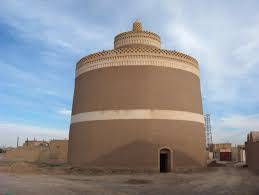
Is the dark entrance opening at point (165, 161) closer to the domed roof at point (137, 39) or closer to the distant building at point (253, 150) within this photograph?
the distant building at point (253, 150)

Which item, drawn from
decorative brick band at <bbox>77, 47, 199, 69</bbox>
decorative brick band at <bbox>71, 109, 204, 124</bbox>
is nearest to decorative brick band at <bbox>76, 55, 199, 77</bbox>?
decorative brick band at <bbox>77, 47, 199, 69</bbox>

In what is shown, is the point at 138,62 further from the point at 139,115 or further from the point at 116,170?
the point at 116,170

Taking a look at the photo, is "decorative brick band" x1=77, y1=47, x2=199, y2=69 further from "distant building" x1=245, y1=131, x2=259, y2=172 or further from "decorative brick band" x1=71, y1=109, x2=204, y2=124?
"distant building" x1=245, y1=131, x2=259, y2=172

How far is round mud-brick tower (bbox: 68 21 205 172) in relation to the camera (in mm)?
25781

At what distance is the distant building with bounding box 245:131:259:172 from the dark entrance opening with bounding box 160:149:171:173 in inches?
273

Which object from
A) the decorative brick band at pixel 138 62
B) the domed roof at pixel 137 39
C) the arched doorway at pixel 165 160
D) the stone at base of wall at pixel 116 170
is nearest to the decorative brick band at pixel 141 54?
the decorative brick band at pixel 138 62

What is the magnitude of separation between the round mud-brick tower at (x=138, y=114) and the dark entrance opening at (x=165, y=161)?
8 cm

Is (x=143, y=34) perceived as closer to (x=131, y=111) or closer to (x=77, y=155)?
(x=131, y=111)

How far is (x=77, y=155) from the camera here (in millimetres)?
28297

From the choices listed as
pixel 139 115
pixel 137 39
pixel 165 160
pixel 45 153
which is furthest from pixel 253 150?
pixel 45 153

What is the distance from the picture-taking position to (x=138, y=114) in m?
26.1

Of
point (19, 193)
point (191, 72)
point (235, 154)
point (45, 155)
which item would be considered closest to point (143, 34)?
point (191, 72)

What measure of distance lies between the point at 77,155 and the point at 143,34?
12.9 metres

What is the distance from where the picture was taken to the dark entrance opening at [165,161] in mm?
26125
